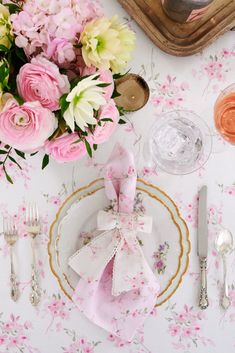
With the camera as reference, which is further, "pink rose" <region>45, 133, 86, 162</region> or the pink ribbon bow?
the pink ribbon bow

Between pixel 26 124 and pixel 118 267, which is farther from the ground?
pixel 26 124

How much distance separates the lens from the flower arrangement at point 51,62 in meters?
0.70

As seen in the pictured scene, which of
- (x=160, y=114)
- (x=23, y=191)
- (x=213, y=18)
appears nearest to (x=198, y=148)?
(x=160, y=114)

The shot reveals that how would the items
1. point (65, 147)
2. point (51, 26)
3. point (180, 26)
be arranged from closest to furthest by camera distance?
point (51, 26), point (65, 147), point (180, 26)

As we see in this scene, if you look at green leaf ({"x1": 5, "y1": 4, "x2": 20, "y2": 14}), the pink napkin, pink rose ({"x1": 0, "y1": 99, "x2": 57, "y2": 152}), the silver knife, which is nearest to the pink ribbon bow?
the pink napkin

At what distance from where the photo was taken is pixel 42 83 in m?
0.71

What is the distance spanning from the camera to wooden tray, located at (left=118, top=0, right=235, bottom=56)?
101 centimetres

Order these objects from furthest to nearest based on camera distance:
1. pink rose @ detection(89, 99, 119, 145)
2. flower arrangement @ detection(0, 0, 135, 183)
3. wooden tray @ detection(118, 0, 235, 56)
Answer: wooden tray @ detection(118, 0, 235, 56)
pink rose @ detection(89, 99, 119, 145)
flower arrangement @ detection(0, 0, 135, 183)

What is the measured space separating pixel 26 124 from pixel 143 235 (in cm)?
45

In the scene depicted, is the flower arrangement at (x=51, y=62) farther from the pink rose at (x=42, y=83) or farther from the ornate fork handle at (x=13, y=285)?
the ornate fork handle at (x=13, y=285)

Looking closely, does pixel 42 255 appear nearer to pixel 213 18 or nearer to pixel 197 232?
pixel 197 232

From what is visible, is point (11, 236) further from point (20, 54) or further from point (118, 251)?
point (20, 54)

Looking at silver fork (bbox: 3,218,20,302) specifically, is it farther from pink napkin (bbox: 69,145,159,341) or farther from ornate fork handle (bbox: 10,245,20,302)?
pink napkin (bbox: 69,145,159,341)

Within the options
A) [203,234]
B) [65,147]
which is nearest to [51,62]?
[65,147]
